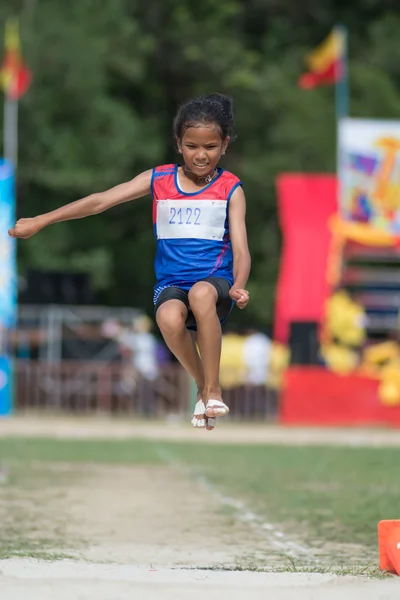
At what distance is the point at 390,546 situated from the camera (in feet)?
20.5

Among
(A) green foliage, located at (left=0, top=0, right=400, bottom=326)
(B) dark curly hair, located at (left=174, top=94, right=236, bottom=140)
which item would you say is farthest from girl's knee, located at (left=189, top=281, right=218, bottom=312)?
(A) green foliage, located at (left=0, top=0, right=400, bottom=326)

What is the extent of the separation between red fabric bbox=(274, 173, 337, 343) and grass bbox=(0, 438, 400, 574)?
6.75 metres

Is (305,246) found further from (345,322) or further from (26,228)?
(26,228)

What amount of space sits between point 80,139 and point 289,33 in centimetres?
994

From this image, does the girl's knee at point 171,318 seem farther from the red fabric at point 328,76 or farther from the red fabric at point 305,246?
the red fabric at point 328,76

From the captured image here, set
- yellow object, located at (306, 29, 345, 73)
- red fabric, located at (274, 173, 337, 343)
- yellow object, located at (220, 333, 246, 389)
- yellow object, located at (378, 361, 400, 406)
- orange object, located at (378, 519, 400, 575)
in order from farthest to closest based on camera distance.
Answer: yellow object, located at (306, 29, 345, 73) → red fabric, located at (274, 173, 337, 343) → yellow object, located at (220, 333, 246, 389) → yellow object, located at (378, 361, 400, 406) → orange object, located at (378, 519, 400, 575)

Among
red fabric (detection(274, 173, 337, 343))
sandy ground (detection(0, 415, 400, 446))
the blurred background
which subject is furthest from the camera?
red fabric (detection(274, 173, 337, 343))

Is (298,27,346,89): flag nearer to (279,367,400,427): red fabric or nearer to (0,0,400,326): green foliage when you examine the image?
(279,367,400,427): red fabric

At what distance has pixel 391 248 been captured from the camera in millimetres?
25359

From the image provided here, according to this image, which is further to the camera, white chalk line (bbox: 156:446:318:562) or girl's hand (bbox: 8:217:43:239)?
white chalk line (bbox: 156:446:318:562)

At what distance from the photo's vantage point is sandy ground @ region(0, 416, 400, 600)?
5148 millimetres

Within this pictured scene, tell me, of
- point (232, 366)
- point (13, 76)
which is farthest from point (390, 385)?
point (13, 76)

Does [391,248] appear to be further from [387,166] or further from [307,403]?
[307,403]

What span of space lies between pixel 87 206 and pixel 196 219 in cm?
59
